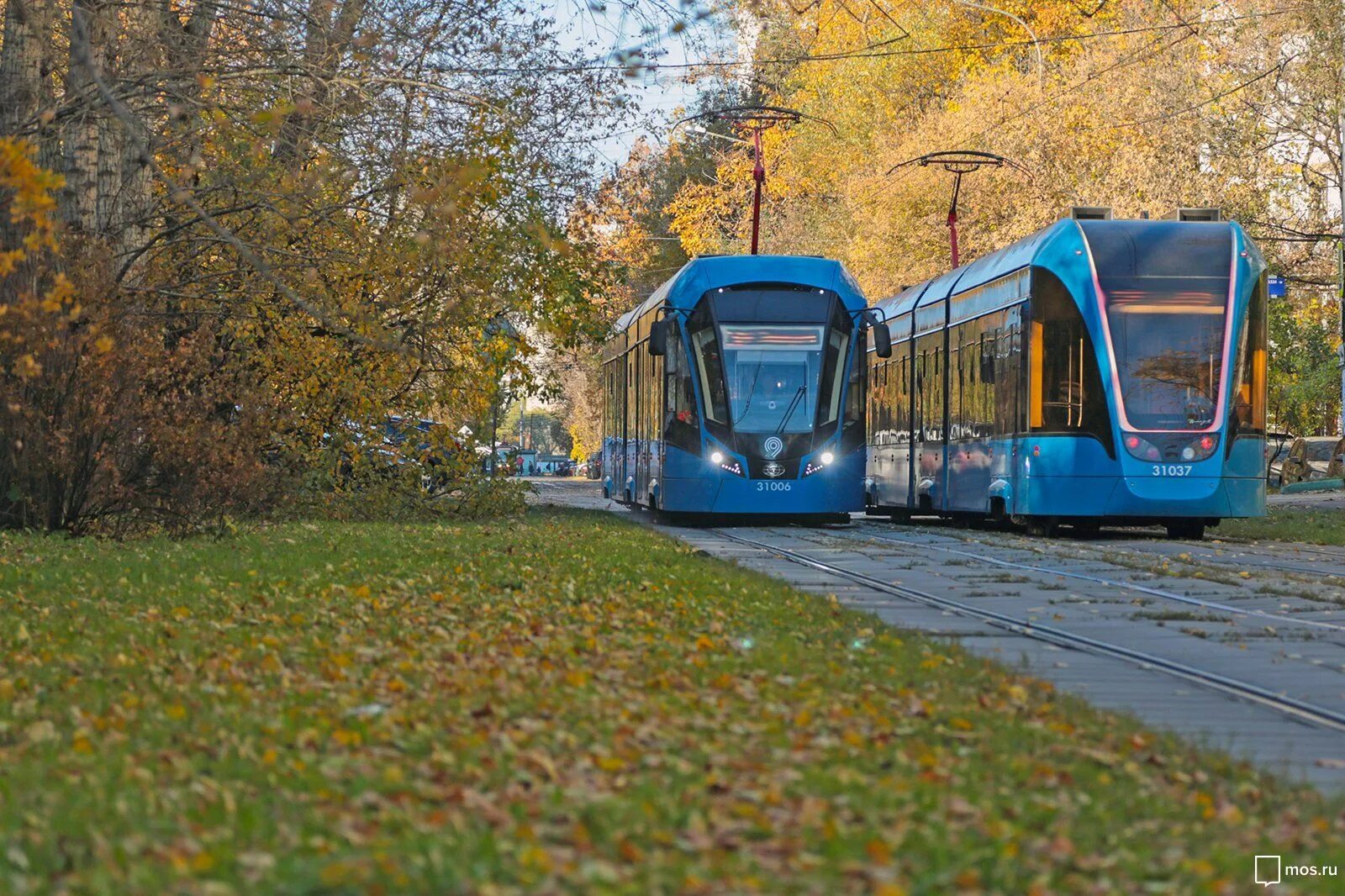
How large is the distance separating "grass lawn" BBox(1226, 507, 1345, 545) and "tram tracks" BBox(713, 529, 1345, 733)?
8.97 metres

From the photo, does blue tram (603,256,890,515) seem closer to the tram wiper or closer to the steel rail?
the tram wiper

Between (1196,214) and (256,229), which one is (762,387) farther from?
(256,229)

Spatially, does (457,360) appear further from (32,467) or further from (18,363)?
(18,363)

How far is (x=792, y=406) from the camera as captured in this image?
26.8 m

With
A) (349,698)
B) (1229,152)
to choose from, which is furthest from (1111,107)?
(349,698)

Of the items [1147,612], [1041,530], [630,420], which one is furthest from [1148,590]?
[630,420]

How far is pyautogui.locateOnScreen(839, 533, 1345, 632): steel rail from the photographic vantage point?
12766 mm

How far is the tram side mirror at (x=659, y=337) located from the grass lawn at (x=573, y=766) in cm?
1497

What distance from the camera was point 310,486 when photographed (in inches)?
984

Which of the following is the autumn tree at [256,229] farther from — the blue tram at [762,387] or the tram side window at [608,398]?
the tram side window at [608,398]

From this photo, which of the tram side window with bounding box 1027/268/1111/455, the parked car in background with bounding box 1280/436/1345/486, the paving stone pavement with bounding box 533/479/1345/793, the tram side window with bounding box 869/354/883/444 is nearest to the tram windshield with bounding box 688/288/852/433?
the paving stone pavement with bounding box 533/479/1345/793

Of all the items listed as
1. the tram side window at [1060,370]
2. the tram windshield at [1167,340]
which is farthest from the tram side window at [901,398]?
the tram windshield at [1167,340]

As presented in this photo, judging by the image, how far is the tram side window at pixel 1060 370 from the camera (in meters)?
22.9

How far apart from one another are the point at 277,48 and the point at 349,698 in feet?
29.5
